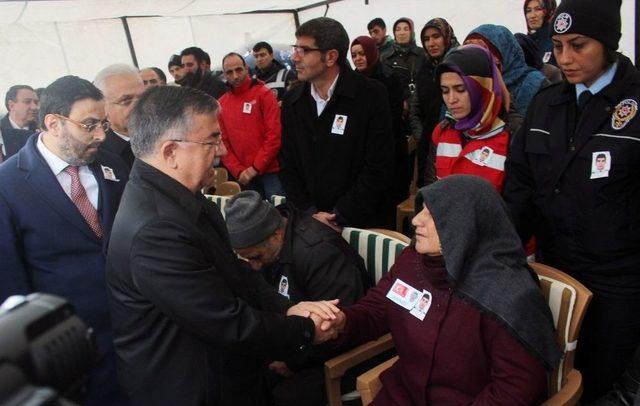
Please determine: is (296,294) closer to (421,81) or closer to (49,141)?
(49,141)

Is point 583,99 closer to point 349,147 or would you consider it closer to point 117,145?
point 349,147

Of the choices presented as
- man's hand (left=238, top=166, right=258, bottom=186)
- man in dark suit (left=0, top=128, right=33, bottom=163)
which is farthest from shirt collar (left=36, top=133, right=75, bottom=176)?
man in dark suit (left=0, top=128, right=33, bottom=163)

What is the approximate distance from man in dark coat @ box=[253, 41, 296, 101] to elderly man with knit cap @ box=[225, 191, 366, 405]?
437cm

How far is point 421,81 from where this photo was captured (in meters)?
4.18

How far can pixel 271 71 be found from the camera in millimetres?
6598

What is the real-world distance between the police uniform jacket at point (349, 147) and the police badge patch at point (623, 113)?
139 cm

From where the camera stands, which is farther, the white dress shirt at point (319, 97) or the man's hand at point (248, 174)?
the man's hand at point (248, 174)

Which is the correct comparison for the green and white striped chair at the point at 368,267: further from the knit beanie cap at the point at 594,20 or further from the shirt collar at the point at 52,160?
the shirt collar at the point at 52,160

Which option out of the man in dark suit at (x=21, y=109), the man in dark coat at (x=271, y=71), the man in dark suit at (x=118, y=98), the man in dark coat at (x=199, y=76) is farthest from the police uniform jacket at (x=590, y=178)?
the man in dark suit at (x=21, y=109)

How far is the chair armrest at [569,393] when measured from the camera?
1.70 meters

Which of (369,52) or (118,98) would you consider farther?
(369,52)

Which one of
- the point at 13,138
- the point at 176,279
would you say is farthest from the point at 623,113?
the point at 13,138

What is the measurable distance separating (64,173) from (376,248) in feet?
4.86

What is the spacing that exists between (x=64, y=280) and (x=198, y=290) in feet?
2.67
